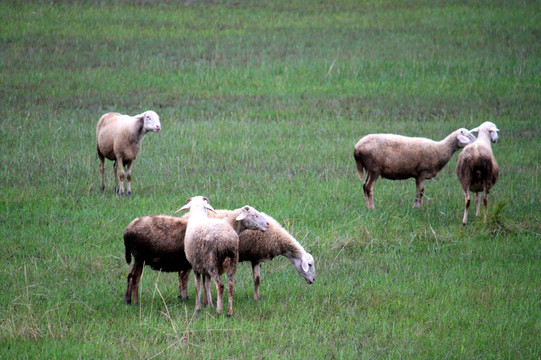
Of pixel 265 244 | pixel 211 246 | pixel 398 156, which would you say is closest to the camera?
pixel 211 246

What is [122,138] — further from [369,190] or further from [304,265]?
[304,265]

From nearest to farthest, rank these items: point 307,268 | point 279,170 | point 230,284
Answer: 1. point 230,284
2. point 307,268
3. point 279,170

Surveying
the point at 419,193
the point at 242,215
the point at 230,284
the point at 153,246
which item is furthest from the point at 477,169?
the point at 153,246

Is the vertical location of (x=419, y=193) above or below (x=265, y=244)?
below

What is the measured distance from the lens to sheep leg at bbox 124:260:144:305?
834cm

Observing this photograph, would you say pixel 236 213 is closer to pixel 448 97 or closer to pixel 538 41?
pixel 448 97

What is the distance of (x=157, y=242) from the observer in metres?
8.30

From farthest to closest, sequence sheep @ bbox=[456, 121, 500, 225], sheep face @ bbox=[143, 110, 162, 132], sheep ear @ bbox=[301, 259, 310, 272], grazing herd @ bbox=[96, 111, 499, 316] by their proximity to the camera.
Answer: sheep face @ bbox=[143, 110, 162, 132] < sheep @ bbox=[456, 121, 500, 225] < sheep ear @ bbox=[301, 259, 310, 272] < grazing herd @ bbox=[96, 111, 499, 316]

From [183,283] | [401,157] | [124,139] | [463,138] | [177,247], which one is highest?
[463,138]

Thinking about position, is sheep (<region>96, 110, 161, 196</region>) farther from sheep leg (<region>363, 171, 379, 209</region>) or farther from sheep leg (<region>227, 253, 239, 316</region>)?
sheep leg (<region>227, 253, 239, 316</region>)

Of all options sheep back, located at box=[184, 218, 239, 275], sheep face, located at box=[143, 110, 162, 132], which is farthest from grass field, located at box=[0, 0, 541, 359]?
sheep face, located at box=[143, 110, 162, 132]

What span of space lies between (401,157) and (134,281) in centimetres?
535

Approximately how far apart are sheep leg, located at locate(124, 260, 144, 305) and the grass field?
149 mm

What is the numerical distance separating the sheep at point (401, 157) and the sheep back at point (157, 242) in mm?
4430
